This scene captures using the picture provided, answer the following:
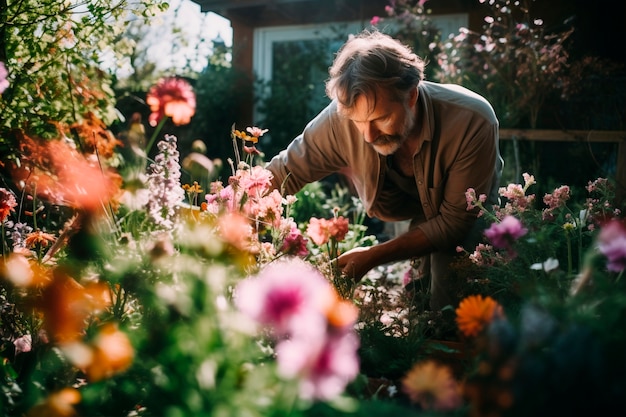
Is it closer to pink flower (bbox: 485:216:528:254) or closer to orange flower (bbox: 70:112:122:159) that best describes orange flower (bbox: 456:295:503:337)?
pink flower (bbox: 485:216:528:254)

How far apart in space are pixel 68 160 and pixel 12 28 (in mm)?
530

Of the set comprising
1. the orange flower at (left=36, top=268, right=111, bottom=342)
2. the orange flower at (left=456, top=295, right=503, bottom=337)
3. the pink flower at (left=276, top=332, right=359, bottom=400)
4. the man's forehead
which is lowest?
the orange flower at (left=36, top=268, right=111, bottom=342)

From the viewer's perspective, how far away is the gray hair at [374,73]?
2193 mm

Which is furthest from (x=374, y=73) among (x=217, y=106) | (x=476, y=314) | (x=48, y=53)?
(x=217, y=106)

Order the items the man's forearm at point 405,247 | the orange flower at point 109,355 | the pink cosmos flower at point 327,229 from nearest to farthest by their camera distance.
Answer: the orange flower at point 109,355, the pink cosmos flower at point 327,229, the man's forearm at point 405,247

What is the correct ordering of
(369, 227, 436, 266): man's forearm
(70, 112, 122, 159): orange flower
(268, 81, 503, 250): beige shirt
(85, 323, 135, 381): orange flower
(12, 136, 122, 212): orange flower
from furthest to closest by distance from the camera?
(70, 112, 122, 159): orange flower < (268, 81, 503, 250): beige shirt < (369, 227, 436, 266): man's forearm < (12, 136, 122, 212): orange flower < (85, 323, 135, 381): orange flower

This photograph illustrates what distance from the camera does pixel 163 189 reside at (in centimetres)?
133

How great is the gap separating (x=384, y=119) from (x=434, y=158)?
377 mm

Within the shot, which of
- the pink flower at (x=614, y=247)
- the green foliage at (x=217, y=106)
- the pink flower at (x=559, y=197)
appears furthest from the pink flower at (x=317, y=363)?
the green foliage at (x=217, y=106)

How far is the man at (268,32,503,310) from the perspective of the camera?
2223 mm

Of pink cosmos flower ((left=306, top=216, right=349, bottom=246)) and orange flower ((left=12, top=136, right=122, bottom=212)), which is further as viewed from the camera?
orange flower ((left=12, top=136, right=122, bottom=212))

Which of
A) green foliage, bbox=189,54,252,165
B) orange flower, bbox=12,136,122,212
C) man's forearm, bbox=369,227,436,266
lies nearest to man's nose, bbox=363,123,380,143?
man's forearm, bbox=369,227,436,266

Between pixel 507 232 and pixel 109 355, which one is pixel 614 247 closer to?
pixel 507 232

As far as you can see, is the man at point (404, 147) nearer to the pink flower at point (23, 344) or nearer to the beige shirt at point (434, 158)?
the beige shirt at point (434, 158)
